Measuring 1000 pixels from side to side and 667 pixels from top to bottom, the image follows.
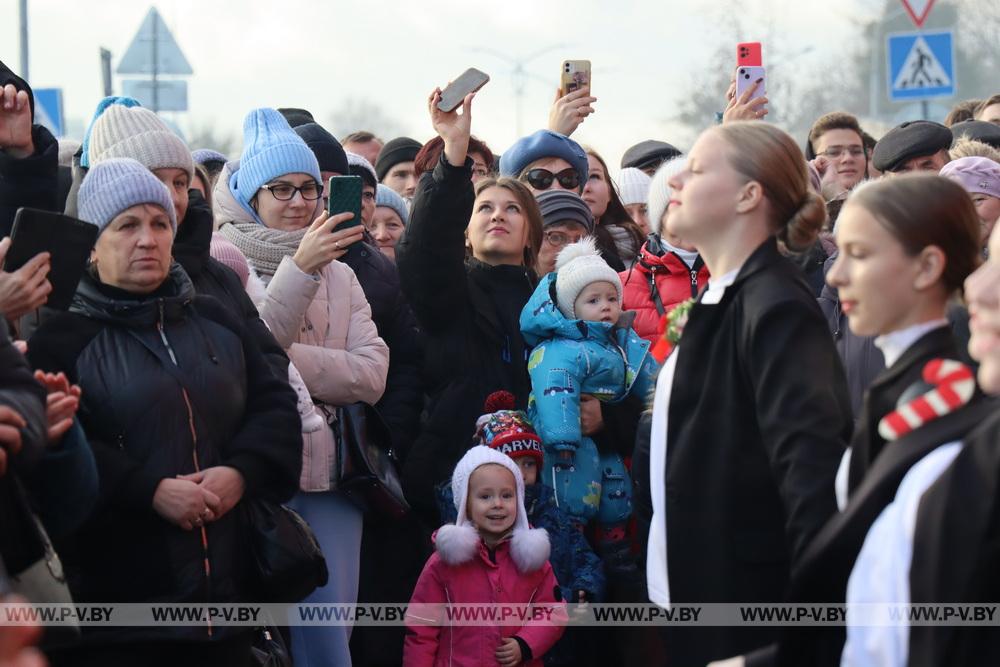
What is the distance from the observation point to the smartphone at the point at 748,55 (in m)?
7.09

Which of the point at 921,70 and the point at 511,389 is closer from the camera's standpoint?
the point at 511,389

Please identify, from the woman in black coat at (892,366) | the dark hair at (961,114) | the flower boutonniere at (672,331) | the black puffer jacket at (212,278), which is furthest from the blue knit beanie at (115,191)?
the dark hair at (961,114)

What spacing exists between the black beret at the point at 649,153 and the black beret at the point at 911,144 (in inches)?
52.4

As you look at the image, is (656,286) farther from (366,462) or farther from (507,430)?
(366,462)

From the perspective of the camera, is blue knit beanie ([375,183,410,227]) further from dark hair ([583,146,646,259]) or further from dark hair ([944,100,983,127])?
dark hair ([944,100,983,127])

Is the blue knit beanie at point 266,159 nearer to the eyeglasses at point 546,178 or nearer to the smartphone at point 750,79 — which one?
the eyeglasses at point 546,178

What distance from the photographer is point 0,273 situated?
181 inches

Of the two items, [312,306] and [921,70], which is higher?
[921,70]

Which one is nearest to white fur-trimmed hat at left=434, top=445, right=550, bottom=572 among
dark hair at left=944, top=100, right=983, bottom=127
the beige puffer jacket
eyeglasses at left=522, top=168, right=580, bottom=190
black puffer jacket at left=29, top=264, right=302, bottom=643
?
the beige puffer jacket

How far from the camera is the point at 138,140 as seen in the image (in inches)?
223

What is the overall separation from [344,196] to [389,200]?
2218 mm

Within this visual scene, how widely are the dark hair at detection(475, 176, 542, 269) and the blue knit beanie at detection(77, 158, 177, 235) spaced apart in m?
2.11

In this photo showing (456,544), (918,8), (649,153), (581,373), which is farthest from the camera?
(918,8)

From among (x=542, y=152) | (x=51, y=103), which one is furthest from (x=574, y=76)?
(x=51, y=103)
